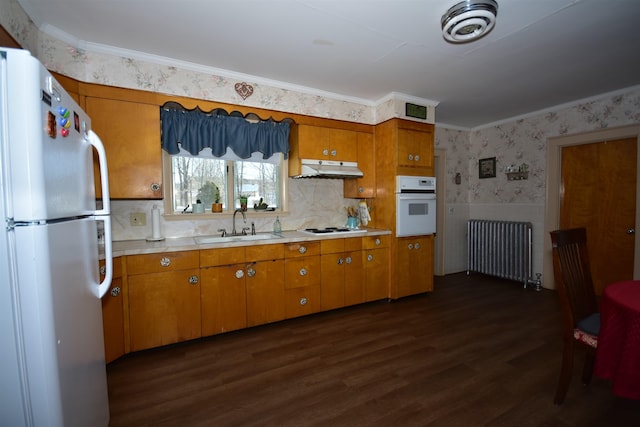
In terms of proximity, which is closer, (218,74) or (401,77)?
(218,74)

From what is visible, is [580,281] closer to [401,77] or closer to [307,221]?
[401,77]

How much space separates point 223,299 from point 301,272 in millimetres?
791

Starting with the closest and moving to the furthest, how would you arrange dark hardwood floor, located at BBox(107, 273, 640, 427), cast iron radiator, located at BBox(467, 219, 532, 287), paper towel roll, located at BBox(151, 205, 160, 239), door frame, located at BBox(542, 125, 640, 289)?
dark hardwood floor, located at BBox(107, 273, 640, 427), paper towel roll, located at BBox(151, 205, 160, 239), door frame, located at BBox(542, 125, 640, 289), cast iron radiator, located at BBox(467, 219, 532, 287)

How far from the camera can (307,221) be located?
11.9 ft

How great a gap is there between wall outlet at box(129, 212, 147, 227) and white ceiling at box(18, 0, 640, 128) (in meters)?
1.40

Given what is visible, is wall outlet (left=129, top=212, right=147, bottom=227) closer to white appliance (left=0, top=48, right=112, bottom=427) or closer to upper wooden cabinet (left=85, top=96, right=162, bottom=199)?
upper wooden cabinet (left=85, top=96, right=162, bottom=199)

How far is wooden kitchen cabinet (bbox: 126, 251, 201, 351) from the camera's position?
2.24 m

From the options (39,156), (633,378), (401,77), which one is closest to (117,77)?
(39,156)

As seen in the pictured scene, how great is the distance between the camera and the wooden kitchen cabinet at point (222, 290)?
248cm

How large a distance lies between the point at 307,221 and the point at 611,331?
2.78m

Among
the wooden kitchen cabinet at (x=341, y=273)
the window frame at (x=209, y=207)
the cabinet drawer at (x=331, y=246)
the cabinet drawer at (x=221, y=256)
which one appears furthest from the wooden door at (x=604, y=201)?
the cabinet drawer at (x=221, y=256)

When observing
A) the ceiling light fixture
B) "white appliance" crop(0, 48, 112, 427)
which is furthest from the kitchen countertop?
the ceiling light fixture

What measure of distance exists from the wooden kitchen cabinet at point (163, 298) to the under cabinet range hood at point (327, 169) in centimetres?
144

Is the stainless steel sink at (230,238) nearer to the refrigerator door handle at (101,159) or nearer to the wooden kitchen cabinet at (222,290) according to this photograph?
the wooden kitchen cabinet at (222,290)
